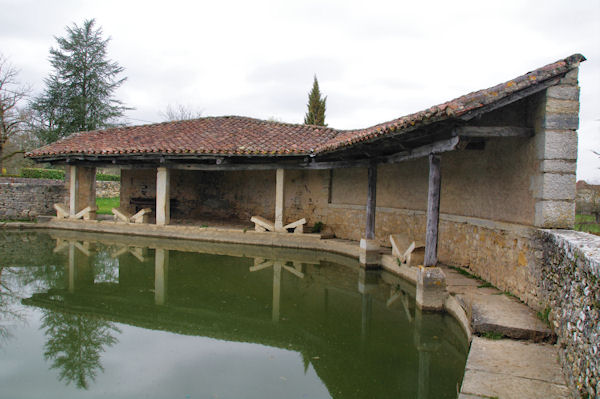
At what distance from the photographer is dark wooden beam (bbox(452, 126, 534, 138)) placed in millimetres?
5098

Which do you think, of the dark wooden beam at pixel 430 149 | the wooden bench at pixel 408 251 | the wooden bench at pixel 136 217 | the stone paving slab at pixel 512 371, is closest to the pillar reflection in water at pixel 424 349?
the stone paving slab at pixel 512 371

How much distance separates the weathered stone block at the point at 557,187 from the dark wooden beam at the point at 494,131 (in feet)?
2.25

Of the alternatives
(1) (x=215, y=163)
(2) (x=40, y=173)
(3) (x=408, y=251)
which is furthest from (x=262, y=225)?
(2) (x=40, y=173)

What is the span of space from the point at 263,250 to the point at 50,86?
21150 millimetres

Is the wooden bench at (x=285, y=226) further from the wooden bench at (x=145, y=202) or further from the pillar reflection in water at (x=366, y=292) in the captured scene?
the wooden bench at (x=145, y=202)

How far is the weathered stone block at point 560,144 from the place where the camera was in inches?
186

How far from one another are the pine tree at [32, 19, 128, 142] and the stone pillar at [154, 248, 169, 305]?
710 inches

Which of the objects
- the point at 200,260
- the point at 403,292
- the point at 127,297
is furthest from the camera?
the point at 200,260

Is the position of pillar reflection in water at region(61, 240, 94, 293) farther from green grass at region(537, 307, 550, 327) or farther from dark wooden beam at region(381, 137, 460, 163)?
green grass at region(537, 307, 550, 327)

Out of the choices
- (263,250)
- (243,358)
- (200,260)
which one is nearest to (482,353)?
(243,358)

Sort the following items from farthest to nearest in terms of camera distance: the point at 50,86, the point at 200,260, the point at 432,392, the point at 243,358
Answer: the point at 50,86, the point at 200,260, the point at 243,358, the point at 432,392

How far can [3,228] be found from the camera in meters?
13.2

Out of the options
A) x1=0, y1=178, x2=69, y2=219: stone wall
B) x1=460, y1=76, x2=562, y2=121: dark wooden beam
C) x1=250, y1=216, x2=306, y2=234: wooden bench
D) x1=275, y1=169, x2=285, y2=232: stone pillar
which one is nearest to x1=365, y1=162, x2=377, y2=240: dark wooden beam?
x1=250, y1=216, x2=306, y2=234: wooden bench

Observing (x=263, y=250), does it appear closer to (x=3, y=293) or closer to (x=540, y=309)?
(x=3, y=293)
